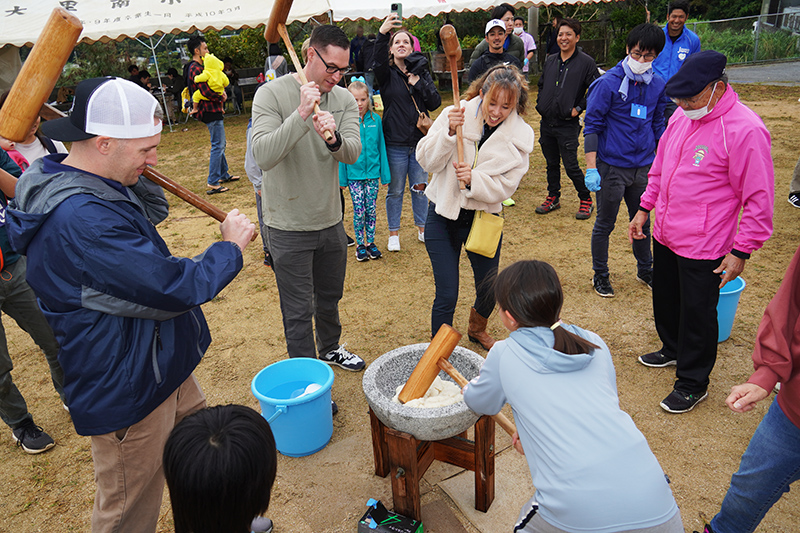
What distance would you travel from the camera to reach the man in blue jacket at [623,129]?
13.3ft

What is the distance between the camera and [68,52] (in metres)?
1.75

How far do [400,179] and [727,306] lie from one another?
3007 mm

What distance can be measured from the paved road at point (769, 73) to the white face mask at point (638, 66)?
404 inches

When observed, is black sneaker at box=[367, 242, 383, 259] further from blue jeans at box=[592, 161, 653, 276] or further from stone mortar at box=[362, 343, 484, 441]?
stone mortar at box=[362, 343, 484, 441]

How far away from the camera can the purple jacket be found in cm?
261

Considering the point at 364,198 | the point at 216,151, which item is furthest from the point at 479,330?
the point at 216,151

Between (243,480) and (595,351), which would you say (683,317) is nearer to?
(595,351)

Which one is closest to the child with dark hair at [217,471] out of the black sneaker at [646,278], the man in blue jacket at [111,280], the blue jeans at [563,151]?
the man in blue jacket at [111,280]

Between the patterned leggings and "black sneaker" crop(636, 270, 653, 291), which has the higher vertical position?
the patterned leggings

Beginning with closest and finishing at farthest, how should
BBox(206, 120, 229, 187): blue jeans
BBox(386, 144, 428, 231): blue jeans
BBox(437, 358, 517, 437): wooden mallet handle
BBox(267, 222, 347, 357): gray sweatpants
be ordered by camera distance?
1. BBox(437, 358, 517, 437): wooden mallet handle
2. BBox(267, 222, 347, 357): gray sweatpants
3. BBox(386, 144, 428, 231): blue jeans
4. BBox(206, 120, 229, 187): blue jeans

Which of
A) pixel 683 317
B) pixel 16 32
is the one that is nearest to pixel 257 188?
pixel 683 317

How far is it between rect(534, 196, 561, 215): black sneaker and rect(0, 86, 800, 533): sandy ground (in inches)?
4.8

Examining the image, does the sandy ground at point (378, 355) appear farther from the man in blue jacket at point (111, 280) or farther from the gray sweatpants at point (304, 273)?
the man in blue jacket at point (111, 280)

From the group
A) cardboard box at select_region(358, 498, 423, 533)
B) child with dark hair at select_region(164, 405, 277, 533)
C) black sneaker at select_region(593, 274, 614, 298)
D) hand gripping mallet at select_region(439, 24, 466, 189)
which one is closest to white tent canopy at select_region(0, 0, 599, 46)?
hand gripping mallet at select_region(439, 24, 466, 189)
